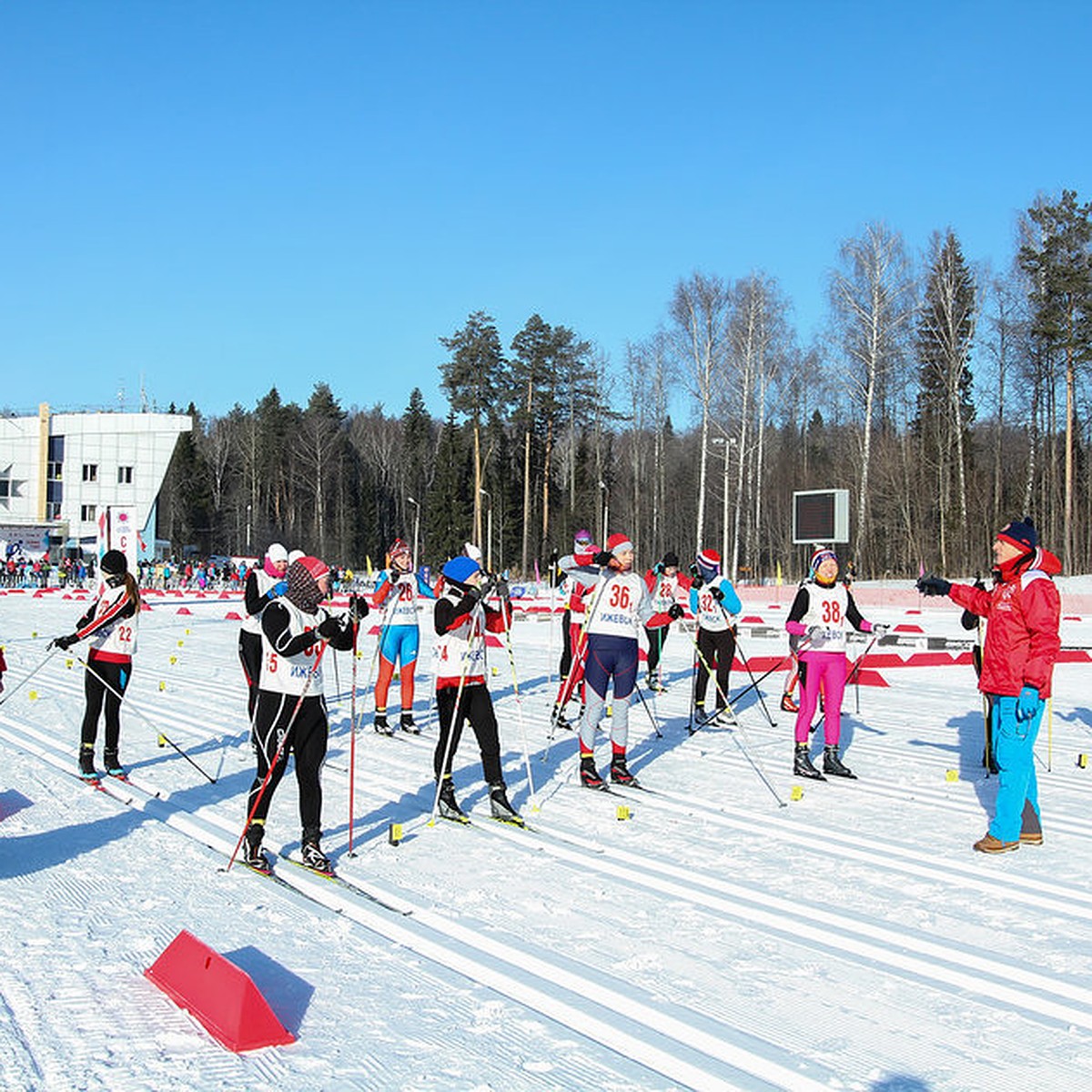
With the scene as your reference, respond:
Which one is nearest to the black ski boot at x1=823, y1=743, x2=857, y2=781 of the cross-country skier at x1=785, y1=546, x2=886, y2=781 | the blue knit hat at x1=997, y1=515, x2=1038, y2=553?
the cross-country skier at x1=785, y1=546, x2=886, y2=781

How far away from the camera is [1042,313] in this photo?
41594mm

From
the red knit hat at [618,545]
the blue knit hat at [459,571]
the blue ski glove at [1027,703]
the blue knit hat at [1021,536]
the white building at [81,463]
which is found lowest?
the blue ski glove at [1027,703]

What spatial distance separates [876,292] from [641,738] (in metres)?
34.1

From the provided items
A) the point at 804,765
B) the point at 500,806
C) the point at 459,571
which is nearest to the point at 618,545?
the point at 459,571

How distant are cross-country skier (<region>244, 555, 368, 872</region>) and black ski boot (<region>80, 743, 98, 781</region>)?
118 inches

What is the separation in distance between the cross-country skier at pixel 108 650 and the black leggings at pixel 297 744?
2.86m

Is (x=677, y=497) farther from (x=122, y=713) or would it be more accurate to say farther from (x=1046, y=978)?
(x=1046, y=978)

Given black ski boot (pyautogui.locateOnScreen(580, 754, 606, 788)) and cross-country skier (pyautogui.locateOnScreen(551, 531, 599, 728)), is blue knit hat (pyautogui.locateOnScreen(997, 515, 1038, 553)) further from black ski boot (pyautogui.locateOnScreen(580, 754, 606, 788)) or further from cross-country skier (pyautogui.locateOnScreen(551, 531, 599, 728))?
cross-country skier (pyautogui.locateOnScreen(551, 531, 599, 728))

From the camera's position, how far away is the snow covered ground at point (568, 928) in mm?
3750

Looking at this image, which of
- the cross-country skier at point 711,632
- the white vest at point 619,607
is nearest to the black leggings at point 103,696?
the white vest at point 619,607

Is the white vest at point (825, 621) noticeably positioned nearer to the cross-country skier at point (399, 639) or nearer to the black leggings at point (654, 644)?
the cross-country skier at point (399, 639)

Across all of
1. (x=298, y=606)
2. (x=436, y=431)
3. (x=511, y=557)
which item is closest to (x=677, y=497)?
(x=511, y=557)

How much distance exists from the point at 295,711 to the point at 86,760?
11.2 ft

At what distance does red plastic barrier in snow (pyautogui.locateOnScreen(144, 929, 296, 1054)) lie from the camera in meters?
3.84
